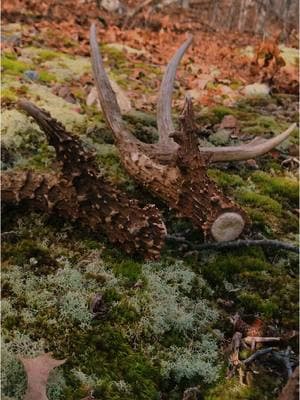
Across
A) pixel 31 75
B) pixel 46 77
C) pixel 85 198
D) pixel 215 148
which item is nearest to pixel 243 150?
pixel 215 148

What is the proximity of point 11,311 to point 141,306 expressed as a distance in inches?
30.3

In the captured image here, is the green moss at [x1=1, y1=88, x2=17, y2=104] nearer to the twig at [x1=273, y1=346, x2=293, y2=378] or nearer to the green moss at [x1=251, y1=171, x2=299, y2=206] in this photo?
the green moss at [x1=251, y1=171, x2=299, y2=206]

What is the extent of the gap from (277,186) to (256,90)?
4.08 meters

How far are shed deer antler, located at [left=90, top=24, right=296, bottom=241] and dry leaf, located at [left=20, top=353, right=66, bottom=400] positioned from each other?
155cm

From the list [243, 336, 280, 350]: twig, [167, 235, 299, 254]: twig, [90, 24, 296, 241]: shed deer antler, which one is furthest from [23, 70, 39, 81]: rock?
[243, 336, 280, 350]: twig

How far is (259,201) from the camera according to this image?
4.82m

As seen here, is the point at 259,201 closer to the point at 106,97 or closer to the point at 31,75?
the point at 106,97

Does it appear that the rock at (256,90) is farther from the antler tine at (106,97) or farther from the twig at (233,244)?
the twig at (233,244)

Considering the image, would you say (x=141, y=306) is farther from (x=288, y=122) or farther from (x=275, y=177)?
(x=288, y=122)

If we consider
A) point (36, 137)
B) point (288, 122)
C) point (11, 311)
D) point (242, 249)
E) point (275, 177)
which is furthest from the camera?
point (288, 122)

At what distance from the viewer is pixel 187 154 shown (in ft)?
12.4

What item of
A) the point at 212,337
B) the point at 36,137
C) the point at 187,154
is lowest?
the point at 212,337

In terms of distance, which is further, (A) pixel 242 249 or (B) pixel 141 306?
(A) pixel 242 249

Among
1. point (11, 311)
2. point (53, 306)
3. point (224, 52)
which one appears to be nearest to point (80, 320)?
point (53, 306)
